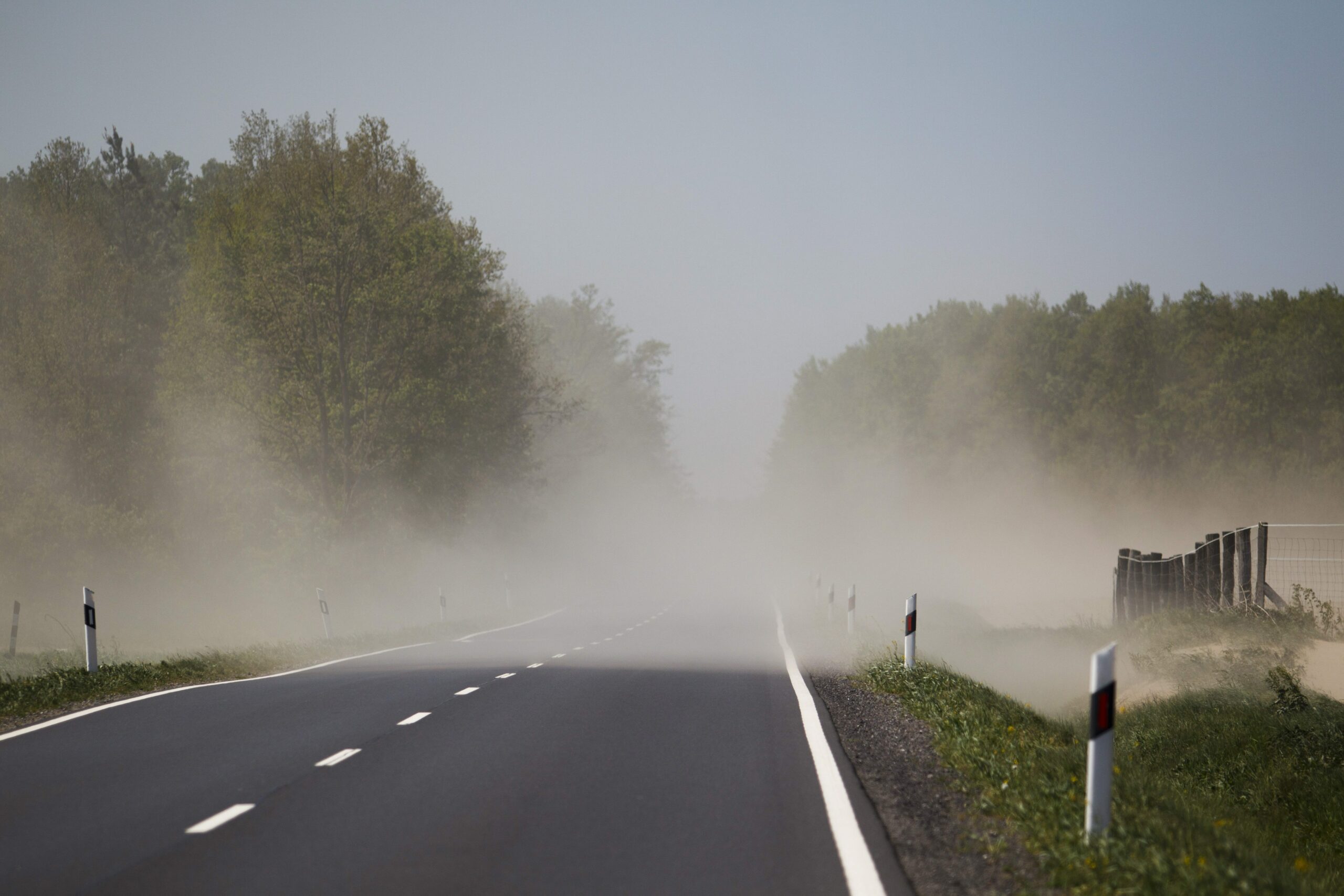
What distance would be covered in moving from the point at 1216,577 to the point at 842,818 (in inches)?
679

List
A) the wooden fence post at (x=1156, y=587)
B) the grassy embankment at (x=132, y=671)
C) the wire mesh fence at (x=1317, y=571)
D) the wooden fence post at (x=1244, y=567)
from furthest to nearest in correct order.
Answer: the wire mesh fence at (x=1317, y=571) → the wooden fence post at (x=1156, y=587) → the wooden fence post at (x=1244, y=567) → the grassy embankment at (x=132, y=671)

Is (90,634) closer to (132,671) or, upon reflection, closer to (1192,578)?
(132,671)

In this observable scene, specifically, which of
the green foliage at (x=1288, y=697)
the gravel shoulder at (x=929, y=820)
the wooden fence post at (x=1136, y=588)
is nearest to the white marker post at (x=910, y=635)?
the gravel shoulder at (x=929, y=820)

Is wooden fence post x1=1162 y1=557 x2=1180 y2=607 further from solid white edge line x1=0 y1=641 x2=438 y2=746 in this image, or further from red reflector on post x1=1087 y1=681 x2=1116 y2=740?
red reflector on post x1=1087 y1=681 x2=1116 y2=740

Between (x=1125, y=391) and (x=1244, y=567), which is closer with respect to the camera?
(x=1244, y=567)

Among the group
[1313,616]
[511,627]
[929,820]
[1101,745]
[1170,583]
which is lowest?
[511,627]

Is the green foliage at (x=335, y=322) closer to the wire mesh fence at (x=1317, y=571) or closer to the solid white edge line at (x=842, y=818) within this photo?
the wire mesh fence at (x=1317, y=571)

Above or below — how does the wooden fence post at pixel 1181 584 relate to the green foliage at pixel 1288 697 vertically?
below

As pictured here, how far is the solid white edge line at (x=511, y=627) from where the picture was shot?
26.8 m

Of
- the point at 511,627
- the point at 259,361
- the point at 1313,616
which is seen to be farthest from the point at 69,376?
the point at 1313,616

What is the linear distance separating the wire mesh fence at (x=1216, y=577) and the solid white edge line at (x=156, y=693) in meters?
14.3

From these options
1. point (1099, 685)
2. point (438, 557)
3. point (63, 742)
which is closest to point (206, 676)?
point (63, 742)

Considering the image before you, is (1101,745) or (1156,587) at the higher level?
(1101,745)

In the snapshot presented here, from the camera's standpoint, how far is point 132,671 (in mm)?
15047
